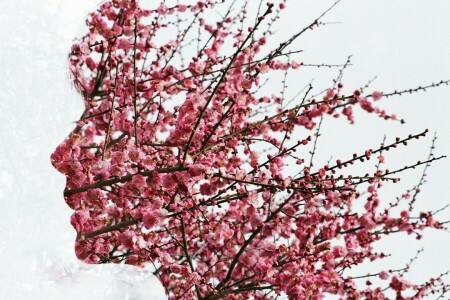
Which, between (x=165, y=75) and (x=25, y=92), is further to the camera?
(x=165, y=75)

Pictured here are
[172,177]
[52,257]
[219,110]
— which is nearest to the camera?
[52,257]

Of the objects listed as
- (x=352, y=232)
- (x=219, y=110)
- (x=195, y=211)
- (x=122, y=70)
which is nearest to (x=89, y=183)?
(x=195, y=211)

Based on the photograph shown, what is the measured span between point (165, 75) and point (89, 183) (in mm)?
2436

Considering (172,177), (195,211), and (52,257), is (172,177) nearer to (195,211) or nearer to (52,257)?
(195,211)

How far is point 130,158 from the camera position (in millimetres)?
4711

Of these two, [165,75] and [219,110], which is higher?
[165,75]

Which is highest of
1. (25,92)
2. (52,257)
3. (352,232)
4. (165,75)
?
(165,75)

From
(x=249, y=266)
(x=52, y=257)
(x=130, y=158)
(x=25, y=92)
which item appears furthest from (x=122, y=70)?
(x=52, y=257)

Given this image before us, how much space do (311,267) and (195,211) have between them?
6.15ft

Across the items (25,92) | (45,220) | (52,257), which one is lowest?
(52,257)

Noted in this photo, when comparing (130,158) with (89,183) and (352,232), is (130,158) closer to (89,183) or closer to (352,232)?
(89,183)

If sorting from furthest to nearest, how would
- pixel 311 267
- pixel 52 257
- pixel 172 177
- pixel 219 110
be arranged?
1. pixel 311 267
2. pixel 219 110
3. pixel 172 177
4. pixel 52 257

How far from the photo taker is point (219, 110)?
216 inches

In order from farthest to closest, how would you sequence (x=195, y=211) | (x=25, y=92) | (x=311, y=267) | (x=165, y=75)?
(x=165, y=75) < (x=311, y=267) < (x=195, y=211) < (x=25, y=92)
